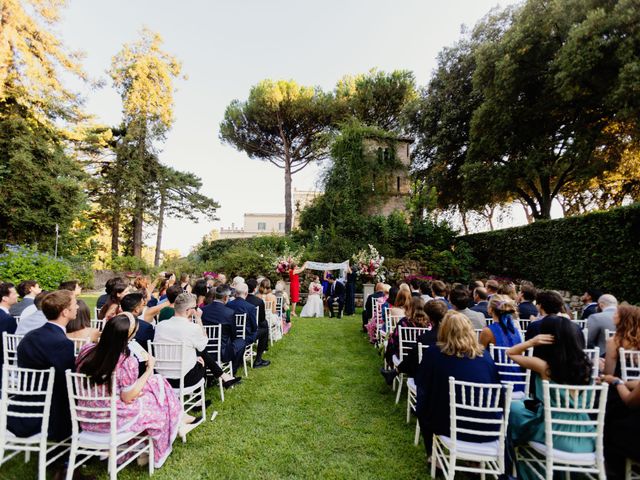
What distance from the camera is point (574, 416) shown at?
2416 millimetres

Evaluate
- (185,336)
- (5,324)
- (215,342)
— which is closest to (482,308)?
(215,342)

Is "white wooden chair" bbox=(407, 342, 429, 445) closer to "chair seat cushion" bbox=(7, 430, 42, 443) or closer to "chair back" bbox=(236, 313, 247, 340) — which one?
"chair back" bbox=(236, 313, 247, 340)

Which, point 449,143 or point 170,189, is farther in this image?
point 170,189

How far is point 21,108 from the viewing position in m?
15.6

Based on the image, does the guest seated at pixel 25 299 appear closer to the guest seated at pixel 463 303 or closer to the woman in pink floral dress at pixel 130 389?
the woman in pink floral dress at pixel 130 389

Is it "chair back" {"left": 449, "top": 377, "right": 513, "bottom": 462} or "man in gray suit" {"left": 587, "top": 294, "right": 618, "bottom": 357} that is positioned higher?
"man in gray suit" {"left": 587, "top": 294, "right": 618, "bottom": 357}

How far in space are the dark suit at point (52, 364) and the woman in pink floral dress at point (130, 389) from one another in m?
0.15

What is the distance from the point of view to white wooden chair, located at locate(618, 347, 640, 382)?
2.86 metres

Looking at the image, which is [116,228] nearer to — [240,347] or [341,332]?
[341,332]

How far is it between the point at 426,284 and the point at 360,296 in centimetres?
720

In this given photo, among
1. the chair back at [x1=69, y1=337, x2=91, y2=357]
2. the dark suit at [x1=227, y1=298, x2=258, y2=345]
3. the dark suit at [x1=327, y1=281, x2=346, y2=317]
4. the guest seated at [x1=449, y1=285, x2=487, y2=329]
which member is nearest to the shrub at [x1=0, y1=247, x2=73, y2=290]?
the dark suit at [x1=227, y1=298, x2=258, y2=345]

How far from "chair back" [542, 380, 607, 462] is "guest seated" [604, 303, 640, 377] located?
82 cm

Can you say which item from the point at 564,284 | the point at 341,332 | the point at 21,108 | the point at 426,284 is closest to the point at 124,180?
the point at 21,108

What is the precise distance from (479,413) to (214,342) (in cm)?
A: 355
